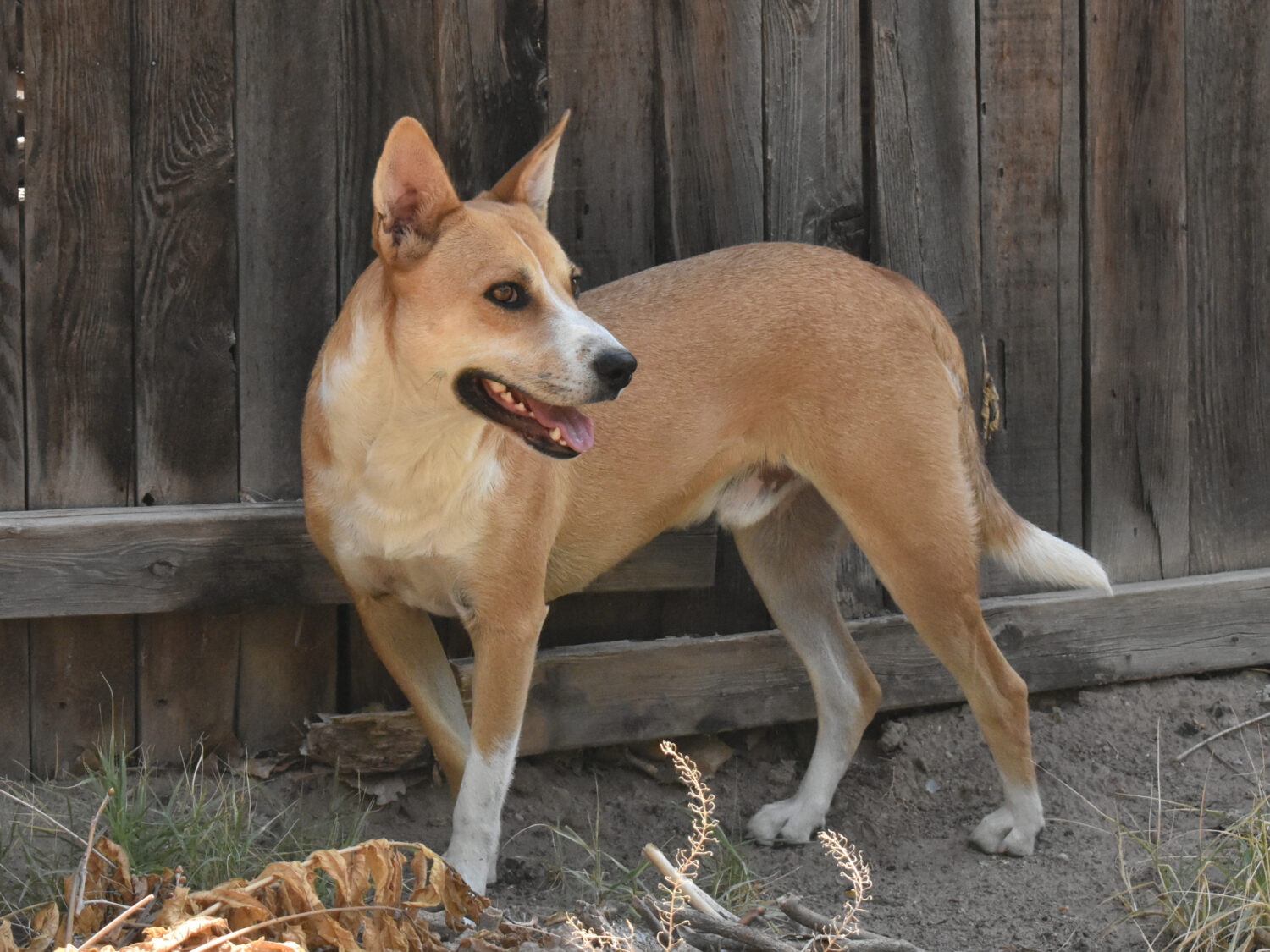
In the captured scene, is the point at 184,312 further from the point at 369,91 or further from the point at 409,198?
the point at 409,198

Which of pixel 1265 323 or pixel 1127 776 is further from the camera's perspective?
pixel 1265 323

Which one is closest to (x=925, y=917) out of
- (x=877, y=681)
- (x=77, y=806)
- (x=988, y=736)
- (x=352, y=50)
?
(x=988, y=736)

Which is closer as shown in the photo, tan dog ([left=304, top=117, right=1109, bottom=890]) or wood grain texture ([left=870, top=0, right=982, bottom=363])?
tan dog ([left=304, top=117, right=1109, bottom=890])

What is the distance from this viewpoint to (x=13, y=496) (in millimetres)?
3447

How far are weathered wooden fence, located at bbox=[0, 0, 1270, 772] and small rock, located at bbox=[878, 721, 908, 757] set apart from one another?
37cm

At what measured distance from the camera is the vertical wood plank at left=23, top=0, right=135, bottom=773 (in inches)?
132

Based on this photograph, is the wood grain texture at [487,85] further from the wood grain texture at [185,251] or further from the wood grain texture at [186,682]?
the wood grain texture at [186,682]

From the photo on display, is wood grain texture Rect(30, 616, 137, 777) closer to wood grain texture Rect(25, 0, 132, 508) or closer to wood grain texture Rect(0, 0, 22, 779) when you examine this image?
wood grain texture Rect(0, 0, 22, 779)

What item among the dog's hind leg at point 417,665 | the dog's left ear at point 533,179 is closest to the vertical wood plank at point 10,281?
the dog's hind leg at point 417,665

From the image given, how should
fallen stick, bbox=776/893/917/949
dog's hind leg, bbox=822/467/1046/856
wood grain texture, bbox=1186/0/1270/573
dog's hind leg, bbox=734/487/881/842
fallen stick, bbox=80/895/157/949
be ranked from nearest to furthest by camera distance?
fallen stick, bbox=80/895/157/949, fallen stick, bbox=776/893/917/949, dog's hind leg, bbox=822/467/1046/856, dog's hind leg, bbox=734/487/881/842, wood grain texture, bbox=1186/0/1270/573

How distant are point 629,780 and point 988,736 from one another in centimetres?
109

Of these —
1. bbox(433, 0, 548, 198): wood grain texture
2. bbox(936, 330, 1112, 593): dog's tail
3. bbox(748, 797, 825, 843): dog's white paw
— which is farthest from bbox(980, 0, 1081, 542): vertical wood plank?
bbox(433, 0, 548, 198): wood grain texture

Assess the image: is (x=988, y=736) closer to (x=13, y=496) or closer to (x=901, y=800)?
(x=901, y=800)

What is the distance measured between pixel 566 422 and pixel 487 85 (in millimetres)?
1217
